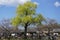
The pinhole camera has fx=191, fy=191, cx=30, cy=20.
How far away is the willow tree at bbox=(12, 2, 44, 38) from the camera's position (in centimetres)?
3247

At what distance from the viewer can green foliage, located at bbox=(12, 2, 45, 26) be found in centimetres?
3253

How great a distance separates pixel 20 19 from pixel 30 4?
313 cm

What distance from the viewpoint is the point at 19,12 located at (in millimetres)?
33062

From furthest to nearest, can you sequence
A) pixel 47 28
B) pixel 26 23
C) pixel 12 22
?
pixel 47 28 < pixel 12 22 < pixel 26 23

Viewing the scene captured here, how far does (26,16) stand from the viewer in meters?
32.7

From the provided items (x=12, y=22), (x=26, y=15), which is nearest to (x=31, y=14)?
(x=26, y=15)

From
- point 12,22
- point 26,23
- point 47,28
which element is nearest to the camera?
point 26,23

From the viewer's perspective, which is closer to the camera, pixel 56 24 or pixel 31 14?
pixel 31 14

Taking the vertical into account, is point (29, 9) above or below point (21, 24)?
above

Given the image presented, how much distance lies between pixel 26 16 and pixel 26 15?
31 cm

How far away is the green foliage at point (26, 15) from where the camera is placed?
32531 millimetres

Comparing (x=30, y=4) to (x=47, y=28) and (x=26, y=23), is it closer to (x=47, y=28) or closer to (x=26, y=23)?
(x=26, y=23)

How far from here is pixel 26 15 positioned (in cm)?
3297

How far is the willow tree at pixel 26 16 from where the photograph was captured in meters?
32.5
